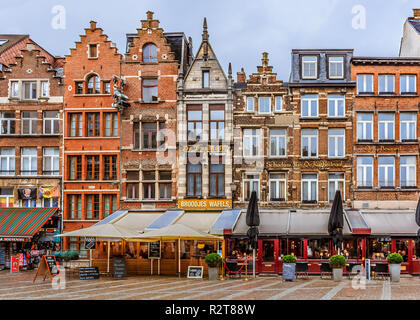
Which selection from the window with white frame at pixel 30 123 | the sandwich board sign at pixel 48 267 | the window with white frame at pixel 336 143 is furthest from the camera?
the window with white frame at pixel 30 123

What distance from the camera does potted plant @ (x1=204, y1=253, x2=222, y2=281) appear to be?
29450 millimetres

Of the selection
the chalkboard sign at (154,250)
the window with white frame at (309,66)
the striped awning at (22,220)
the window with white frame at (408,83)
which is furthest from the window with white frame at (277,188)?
the striped awning at (22,220)

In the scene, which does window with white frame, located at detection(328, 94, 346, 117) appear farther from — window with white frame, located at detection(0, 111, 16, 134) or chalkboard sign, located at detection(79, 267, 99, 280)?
window with white frame, located at detection(0, 111, 16, 134)

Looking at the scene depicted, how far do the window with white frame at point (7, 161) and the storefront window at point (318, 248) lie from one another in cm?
1798

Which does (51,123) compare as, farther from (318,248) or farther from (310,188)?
(318,248)

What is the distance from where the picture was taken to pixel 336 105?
121ft

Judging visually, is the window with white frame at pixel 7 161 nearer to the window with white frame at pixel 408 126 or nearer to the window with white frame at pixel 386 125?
the window with white frame at pixel 386 125

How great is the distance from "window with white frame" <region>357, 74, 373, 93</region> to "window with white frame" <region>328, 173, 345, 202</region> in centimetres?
490

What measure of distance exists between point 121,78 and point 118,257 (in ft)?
40.4

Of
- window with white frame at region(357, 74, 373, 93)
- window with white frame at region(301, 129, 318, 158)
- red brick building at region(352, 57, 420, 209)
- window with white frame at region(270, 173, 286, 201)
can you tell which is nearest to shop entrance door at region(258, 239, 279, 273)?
window with white frame at region(270, 173, 286, 201)

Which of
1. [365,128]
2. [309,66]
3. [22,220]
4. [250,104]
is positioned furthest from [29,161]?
[365,128]

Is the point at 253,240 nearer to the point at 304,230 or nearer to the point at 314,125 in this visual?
the point at 304,230

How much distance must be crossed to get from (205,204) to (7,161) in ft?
40.3

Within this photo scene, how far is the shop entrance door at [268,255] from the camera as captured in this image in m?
34.2
